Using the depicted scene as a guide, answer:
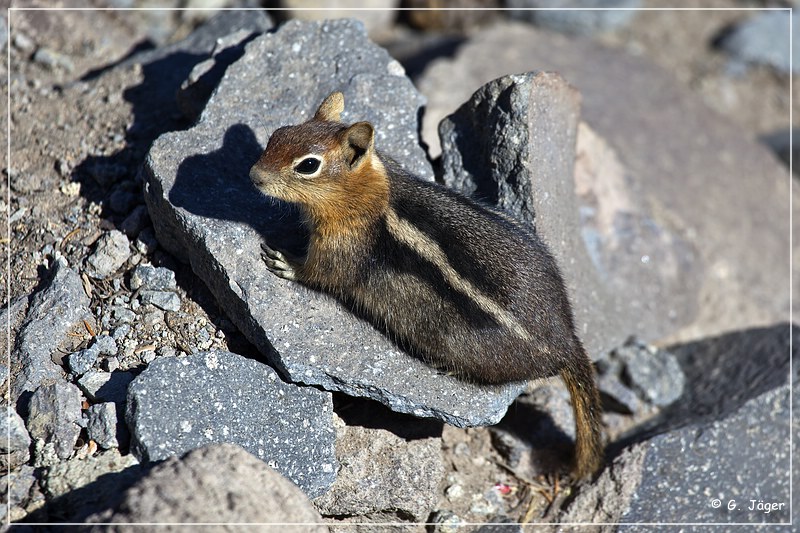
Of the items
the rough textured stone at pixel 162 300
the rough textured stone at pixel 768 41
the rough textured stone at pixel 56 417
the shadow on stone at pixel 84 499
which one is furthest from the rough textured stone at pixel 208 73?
the rough textured stone at pixel 768 41

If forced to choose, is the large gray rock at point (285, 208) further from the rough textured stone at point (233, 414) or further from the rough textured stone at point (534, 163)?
the rough textured stone at point (534, 163)

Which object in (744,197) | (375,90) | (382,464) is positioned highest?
(375,90)

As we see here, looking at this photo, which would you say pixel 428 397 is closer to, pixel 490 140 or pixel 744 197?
pixel 490 140

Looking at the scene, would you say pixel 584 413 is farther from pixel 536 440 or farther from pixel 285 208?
pixel 285 208

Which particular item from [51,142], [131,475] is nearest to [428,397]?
[131,475]

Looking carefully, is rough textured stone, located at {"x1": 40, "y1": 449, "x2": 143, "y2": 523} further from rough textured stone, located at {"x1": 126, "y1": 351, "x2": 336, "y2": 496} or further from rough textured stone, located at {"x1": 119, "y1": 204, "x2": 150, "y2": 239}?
rough textured stone, located at {"x1": 119, "y1": 204, "x2": 150, "y2": 239}
